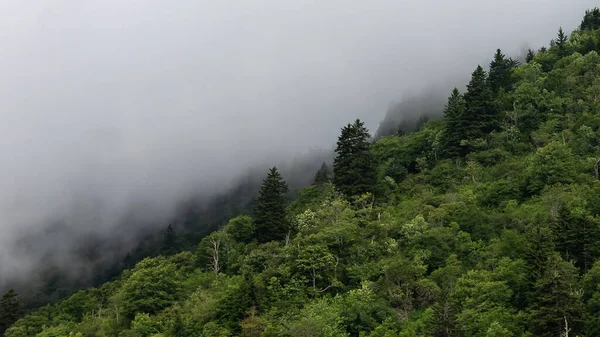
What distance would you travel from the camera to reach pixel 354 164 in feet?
246

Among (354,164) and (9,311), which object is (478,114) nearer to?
(354,164)

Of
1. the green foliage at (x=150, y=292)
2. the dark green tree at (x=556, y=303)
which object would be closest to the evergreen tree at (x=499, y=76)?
the dark green tree at (x=556, y=303)

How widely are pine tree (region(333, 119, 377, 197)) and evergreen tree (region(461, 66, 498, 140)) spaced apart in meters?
15.3

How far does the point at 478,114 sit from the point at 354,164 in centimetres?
2096

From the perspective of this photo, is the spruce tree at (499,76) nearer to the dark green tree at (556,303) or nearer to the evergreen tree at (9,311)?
the dark green tree at (556,303)

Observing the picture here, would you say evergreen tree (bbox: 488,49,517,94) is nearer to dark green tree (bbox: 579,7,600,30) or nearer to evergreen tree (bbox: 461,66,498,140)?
evergreen tree (bbox: 461,66,498,140)

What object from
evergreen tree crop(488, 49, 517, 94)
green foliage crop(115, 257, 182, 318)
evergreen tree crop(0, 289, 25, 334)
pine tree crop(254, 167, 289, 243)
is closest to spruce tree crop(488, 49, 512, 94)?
evergreen tree crop(488, 49, 517, 94)

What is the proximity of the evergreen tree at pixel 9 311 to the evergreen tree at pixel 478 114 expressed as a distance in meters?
71.8

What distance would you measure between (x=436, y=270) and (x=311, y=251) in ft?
40.8

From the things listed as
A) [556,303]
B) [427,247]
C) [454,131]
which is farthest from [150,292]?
[454,131]

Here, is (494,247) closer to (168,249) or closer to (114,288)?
(114,288)

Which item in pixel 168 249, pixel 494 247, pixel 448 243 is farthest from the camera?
pixel 168 249

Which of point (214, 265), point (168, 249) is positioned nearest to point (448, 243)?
point (214, 265)

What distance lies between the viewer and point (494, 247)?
165 ft
